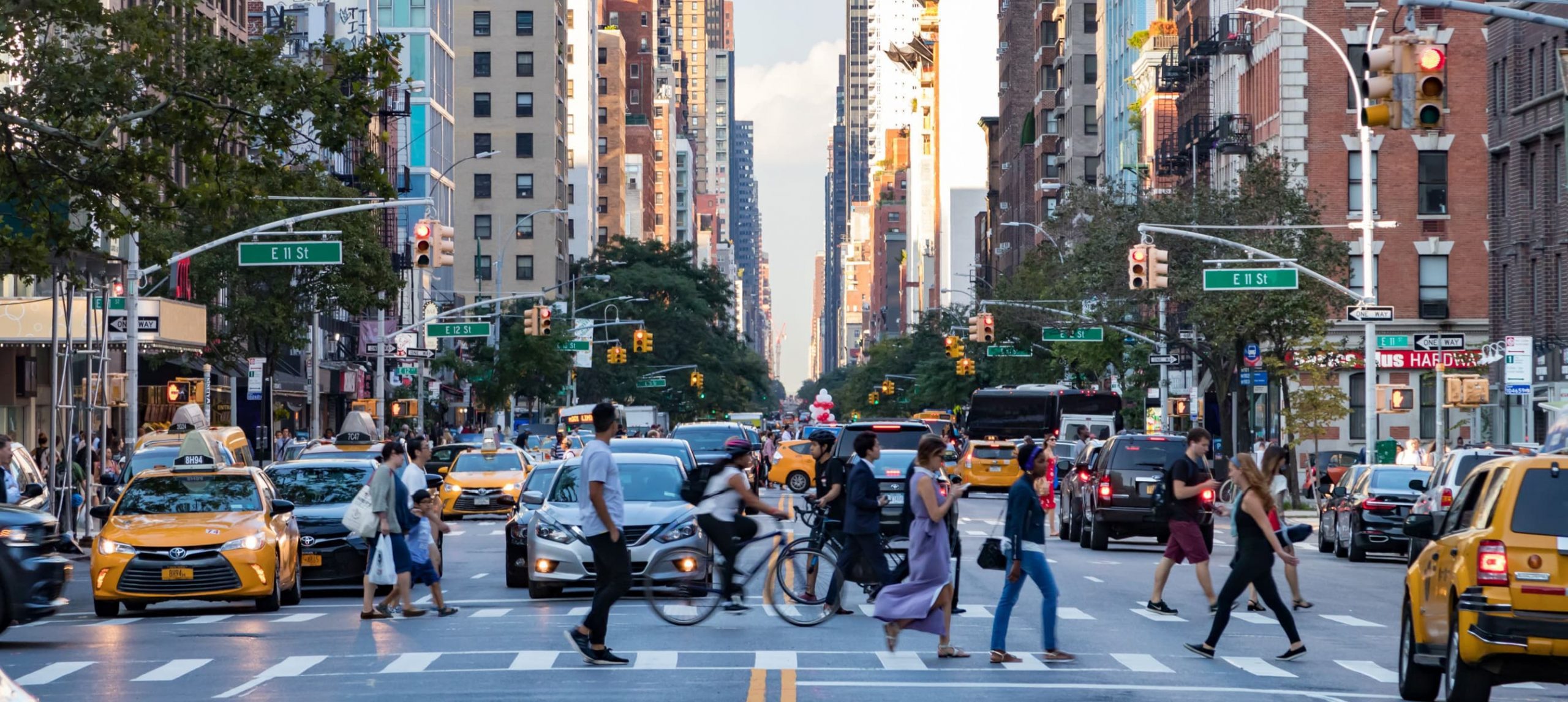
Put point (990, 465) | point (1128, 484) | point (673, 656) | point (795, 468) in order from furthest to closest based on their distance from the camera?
point (795, 468), point (990, 465), point (1128, 484), point (673, 656)

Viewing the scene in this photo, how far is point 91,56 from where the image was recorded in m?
25.9

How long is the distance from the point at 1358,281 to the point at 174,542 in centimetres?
5129

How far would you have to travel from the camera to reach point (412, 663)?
51.8ft

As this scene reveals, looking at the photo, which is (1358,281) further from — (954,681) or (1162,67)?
(954,681)

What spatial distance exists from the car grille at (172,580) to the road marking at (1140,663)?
8.55 metres

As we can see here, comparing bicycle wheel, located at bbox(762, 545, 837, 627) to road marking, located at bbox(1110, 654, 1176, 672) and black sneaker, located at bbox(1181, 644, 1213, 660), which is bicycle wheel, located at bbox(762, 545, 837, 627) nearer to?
road marking, located at bbox(1110, 654, 1176, 672)

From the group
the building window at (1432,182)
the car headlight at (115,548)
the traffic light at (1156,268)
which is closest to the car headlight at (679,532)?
the car headlight at (115,548)

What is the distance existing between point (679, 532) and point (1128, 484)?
12.9 meters

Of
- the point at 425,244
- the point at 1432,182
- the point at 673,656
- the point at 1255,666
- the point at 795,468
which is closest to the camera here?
the point at 1255,666

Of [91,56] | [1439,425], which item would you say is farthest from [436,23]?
[91,56]

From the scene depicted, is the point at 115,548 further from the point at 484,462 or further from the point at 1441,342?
the point at 1441,342

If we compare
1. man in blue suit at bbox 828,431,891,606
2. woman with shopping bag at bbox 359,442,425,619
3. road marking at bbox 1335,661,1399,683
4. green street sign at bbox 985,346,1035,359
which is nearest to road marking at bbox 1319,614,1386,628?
road marking at bbox 1335,661,1399,683

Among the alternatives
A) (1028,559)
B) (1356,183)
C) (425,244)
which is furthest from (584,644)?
(1356,183)

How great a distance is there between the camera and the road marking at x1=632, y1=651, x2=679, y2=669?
15461 mm
